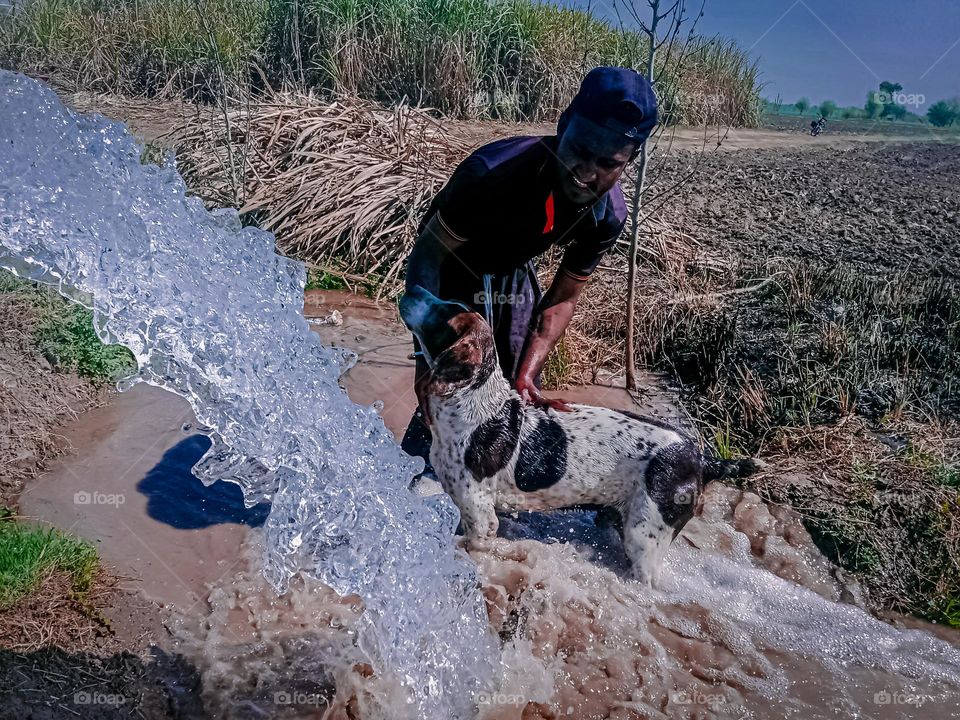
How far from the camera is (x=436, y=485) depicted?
141 inches

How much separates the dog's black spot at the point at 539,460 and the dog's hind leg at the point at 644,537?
35cm

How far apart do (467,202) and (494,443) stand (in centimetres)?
101

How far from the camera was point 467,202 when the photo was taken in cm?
309

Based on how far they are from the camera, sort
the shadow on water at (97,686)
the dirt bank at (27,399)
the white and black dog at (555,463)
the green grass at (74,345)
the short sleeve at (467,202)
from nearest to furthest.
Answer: the shadow on water at (97,686) → the short sleeve at (467,202) → the white and black dog at (555,463) → the dirt bank at (27,399) → the green grass at (74,345)

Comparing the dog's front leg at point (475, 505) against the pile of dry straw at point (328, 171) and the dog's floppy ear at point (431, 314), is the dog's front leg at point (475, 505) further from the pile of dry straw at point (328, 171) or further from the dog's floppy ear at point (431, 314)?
the pile of dry straw at point (328, 171)

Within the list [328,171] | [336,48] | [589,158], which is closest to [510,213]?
[589,158]

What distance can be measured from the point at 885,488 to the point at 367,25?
28.9 ft

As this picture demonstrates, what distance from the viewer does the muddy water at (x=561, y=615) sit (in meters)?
3.23

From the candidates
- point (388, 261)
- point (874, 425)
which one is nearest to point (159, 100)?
point (388, 261)

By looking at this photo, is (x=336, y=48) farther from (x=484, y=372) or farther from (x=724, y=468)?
(x=724, y=468)

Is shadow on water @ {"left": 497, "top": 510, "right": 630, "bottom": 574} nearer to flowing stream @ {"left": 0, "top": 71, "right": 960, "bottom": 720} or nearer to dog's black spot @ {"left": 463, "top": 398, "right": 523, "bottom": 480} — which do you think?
flowing stream @ {"left": 0, "top": 71, "right": 960, "bottom": 720}

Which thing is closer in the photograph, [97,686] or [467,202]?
[97,686]

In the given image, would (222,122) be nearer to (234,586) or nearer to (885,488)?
(234,586)

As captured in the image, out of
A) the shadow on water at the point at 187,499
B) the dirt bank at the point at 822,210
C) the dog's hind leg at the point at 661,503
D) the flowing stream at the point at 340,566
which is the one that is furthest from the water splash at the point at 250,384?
the dirt bank at the point at 822,210
